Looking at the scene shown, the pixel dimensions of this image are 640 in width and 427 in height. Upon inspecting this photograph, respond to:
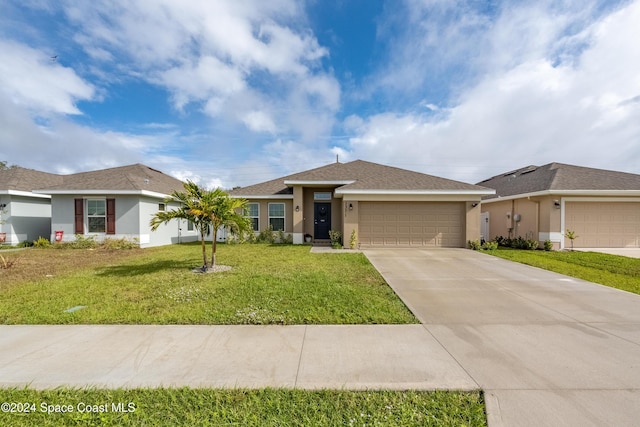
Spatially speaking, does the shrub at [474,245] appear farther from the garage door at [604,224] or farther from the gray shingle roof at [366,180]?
the garage door at [604,224]

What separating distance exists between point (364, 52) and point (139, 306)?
13978 mm

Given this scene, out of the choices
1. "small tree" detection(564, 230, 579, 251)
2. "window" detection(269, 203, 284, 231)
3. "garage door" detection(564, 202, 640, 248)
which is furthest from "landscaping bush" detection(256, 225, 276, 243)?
"garage door" detection(564, 202, 640, 248)

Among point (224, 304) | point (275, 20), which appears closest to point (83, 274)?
point (224, 304)

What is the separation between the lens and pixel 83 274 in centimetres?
769

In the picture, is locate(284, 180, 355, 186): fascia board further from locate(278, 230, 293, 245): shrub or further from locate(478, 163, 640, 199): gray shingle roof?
locate(478, 163, 640, 199): gray shingle roof

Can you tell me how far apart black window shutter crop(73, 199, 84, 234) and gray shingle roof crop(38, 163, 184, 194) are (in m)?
0.78

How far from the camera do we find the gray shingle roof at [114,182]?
14.0 metres

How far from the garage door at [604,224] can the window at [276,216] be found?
14.8 m

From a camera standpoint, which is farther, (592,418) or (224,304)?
(224,304)

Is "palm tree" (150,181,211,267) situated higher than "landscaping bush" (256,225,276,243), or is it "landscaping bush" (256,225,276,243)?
"palm tree" (150,181,211,267)

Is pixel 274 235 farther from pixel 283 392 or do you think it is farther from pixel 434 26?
pixel 283 392

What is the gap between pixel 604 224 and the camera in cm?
1359

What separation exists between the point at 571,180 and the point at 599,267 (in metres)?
7.11

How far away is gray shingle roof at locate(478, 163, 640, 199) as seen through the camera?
13.4m
